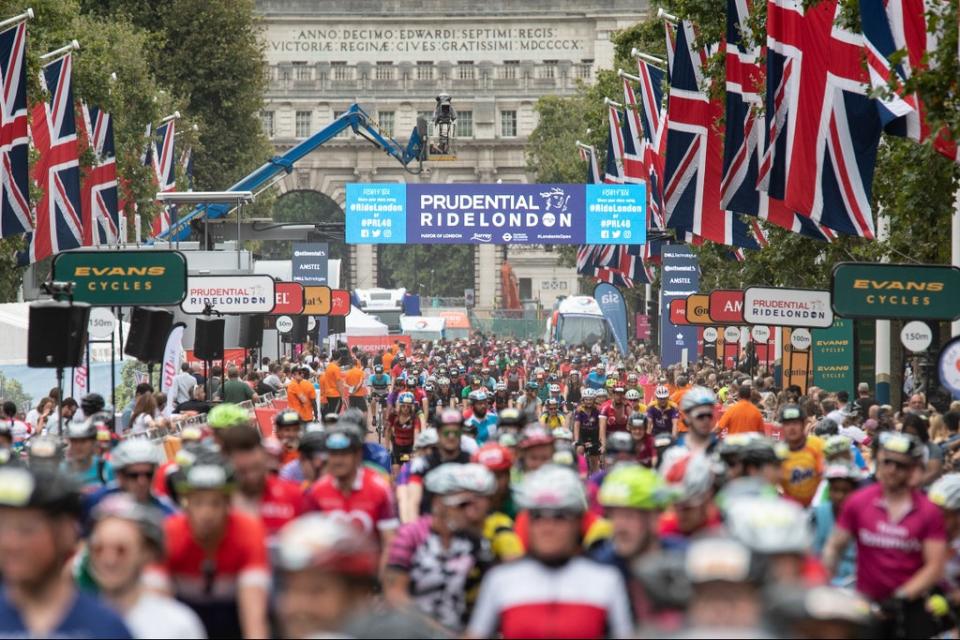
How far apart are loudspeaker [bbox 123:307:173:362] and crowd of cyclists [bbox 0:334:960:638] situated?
873 cm

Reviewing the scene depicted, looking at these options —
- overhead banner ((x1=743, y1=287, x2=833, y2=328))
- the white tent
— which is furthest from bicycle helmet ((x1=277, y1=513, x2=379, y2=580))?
the white tent

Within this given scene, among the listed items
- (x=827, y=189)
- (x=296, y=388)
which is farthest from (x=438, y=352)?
(x=827, y=189)

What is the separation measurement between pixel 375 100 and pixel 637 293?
44720 millimetres

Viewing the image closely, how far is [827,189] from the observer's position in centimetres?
1989

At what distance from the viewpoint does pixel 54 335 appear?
16172 mm

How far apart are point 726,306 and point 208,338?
36.6 ft

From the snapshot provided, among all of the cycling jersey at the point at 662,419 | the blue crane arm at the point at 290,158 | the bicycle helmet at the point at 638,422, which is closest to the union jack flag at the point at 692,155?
the cycling jersey at the point at 662,419

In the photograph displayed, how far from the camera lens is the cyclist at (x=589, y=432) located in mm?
23875

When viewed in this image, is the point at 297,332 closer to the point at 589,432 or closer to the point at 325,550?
the point at 589,432

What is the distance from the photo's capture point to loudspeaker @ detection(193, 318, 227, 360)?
24.1 m

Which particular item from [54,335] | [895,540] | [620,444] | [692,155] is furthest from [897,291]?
[692,155]

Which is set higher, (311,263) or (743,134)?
(743,134)

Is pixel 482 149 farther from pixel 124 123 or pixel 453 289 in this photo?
pixel 124 123

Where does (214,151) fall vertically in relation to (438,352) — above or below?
above
